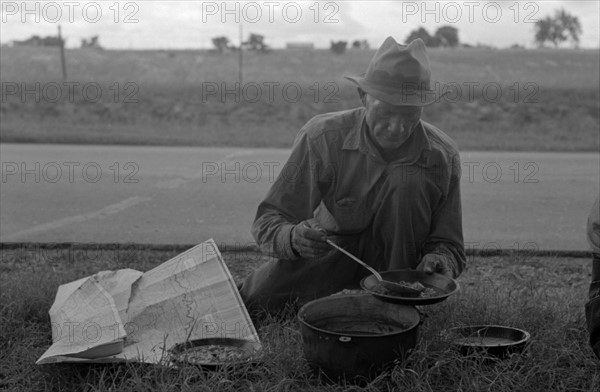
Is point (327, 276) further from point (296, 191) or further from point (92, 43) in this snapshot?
point (92, 43)

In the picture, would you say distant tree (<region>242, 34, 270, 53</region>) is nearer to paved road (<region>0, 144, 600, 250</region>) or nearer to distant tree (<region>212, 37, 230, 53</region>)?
distant tree (<region>212, 37, 230, 53</region>)

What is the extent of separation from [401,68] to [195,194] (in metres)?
4.91

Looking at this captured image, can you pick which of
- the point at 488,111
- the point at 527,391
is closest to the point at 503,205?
the point at 527,391

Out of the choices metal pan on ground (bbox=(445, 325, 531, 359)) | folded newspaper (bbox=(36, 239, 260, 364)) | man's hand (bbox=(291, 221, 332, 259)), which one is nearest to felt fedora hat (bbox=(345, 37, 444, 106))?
man's hand (bbox=(291, 221, 332, 259))

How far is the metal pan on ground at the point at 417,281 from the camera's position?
3295 millimetres

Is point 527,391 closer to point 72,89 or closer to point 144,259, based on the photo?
point 144,259

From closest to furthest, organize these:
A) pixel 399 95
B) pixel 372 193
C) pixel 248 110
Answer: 1. pixel 399 95
2. pixel 372 193
3. pixel 248 110

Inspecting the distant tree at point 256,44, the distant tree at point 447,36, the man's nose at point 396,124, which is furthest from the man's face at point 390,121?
the distant tree at point 447,36

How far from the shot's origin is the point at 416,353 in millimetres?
3367

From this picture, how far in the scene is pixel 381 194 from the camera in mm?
3891

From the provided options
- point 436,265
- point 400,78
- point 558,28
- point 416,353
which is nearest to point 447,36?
point 558,28

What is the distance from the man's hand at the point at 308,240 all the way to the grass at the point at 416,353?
1.42ft

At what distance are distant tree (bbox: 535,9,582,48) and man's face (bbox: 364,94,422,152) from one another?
40.3 meters

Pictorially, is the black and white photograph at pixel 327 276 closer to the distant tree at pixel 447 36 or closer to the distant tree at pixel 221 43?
the distant tree at pixel 221 43
